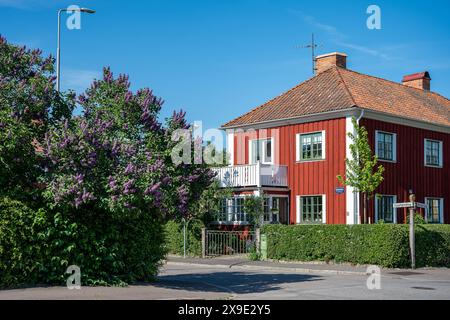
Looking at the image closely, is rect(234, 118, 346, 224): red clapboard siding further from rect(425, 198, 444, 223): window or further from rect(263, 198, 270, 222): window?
rect(425, 198, 444, 223): window

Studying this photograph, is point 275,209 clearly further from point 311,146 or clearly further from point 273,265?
point 273,265

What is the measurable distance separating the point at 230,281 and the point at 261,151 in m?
14.7

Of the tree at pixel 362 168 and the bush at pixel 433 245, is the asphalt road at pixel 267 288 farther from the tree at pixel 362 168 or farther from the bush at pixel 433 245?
the tree at pixel 362 168

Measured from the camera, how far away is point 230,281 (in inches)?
715

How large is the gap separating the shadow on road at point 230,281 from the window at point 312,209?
8.92 metres

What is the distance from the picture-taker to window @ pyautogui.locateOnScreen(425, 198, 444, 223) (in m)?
32.1

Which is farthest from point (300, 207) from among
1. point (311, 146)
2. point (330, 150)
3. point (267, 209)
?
point (330, 150)

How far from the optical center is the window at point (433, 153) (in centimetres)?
3216

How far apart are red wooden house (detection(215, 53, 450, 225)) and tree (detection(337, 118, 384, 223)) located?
0.75m

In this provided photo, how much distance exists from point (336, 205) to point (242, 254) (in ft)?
15.7

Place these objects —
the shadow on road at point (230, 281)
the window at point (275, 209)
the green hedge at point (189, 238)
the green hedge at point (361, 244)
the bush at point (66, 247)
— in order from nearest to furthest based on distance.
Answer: the bush at point (66, 247) → the shadow on road at point (230, 281) → the green hedge at point (361, 244) → the green hedge at point (189, 238) → the window at point (275, 209)

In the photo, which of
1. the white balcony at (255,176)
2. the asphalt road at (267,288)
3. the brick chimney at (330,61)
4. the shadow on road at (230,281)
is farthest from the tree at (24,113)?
the brick chimney at (330,61)

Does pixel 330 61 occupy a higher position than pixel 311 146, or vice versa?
pixel 330 61

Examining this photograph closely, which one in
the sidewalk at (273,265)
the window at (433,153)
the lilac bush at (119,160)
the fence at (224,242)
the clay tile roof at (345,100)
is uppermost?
the clay tile roof at (345,100)
